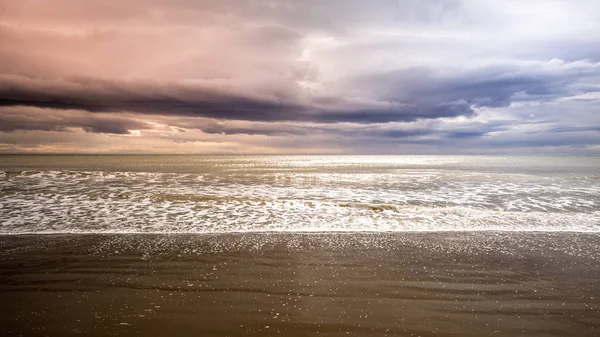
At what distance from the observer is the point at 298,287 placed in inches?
301

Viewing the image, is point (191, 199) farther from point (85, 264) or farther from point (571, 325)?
point (571, 325)

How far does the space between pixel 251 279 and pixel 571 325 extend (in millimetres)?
6305

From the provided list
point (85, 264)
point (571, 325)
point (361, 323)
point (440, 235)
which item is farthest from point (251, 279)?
point (440, 235)

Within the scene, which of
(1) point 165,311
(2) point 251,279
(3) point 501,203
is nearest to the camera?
(1) point 165,311

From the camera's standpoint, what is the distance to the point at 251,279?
8.10 meters

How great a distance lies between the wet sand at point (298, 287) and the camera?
19.2ft

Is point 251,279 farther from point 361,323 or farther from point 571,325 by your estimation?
point 571,325

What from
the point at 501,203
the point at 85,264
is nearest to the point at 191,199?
the point at 85,264

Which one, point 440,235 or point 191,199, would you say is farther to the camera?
point 191,199

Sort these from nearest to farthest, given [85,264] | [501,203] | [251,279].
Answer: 1. [251,279]
2. [85,264]
3. [501,203]

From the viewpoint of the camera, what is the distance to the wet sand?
5855mm

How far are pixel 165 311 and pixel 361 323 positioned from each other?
3630 millimetres

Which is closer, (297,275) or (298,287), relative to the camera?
(298,287)

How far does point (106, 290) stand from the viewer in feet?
24.3
